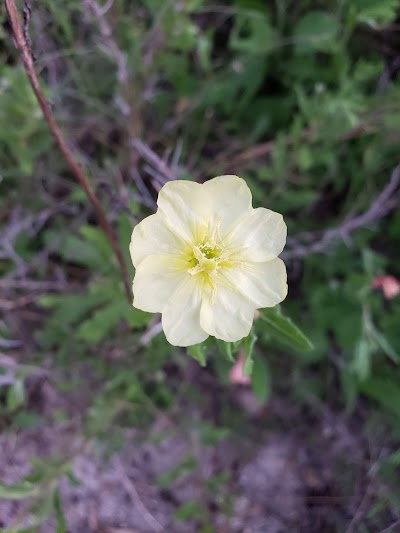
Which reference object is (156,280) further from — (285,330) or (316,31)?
(316,31)

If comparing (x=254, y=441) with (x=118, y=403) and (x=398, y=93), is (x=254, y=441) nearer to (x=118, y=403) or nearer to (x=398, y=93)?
(x=118, y=403)

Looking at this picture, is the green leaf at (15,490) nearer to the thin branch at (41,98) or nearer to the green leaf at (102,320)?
the green leaf at (102,320)

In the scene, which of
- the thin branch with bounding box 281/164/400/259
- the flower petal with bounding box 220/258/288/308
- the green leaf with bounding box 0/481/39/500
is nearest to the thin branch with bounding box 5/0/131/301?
the flower petal with bounding box 220/258/288/308

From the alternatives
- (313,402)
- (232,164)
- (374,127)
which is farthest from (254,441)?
(374,127)

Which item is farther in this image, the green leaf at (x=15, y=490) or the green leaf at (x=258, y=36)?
the green leaf at (x=258, y=36)

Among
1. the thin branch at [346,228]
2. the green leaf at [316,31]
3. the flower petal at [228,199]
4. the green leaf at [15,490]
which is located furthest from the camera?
the green leaf at [316,31]

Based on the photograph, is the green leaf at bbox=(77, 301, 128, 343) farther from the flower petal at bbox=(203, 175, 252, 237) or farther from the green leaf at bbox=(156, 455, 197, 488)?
the green leaf at bbox=(156, 455, 197, 488)

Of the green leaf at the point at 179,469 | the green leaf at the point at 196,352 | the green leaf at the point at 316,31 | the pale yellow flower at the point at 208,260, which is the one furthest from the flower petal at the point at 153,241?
the green leaf at the point at 316,31

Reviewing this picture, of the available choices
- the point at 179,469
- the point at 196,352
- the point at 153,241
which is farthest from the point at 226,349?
the point at 179,469

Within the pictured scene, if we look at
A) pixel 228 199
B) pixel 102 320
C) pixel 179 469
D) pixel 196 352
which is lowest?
pixel 179 469
